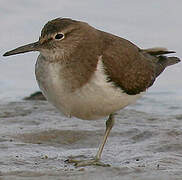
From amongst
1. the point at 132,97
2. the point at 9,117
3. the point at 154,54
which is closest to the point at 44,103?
the point at 9,117

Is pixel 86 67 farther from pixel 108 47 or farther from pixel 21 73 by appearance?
pixel 21 73

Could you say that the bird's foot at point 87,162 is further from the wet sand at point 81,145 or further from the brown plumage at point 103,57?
the brown plumage at point 103,57

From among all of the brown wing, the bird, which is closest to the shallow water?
the bird

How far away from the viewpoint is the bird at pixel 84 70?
7.36 metres

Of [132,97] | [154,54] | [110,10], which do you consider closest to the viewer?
[132,97]

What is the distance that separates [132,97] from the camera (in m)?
8.05

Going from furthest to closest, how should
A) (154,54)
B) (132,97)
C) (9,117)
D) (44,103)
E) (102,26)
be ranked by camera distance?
(102,26) < (44,103) < (9,117) < (154,54) < (132,97)

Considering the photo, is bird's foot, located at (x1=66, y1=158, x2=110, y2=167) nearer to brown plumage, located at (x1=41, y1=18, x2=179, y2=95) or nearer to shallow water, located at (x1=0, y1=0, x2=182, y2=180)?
shallow water, located at (x1=0, y1=0, x2=182, y2=180)

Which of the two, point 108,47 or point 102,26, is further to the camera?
point 102,26

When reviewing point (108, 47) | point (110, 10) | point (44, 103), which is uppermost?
point (108, 47)

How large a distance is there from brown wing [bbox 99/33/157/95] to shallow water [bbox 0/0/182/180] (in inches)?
32.6

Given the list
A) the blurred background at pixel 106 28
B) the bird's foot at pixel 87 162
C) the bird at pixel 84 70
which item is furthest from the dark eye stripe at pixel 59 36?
the blurred background at pixel 106 28

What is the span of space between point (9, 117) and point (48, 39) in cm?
308

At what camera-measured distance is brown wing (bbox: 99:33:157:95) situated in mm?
7695
